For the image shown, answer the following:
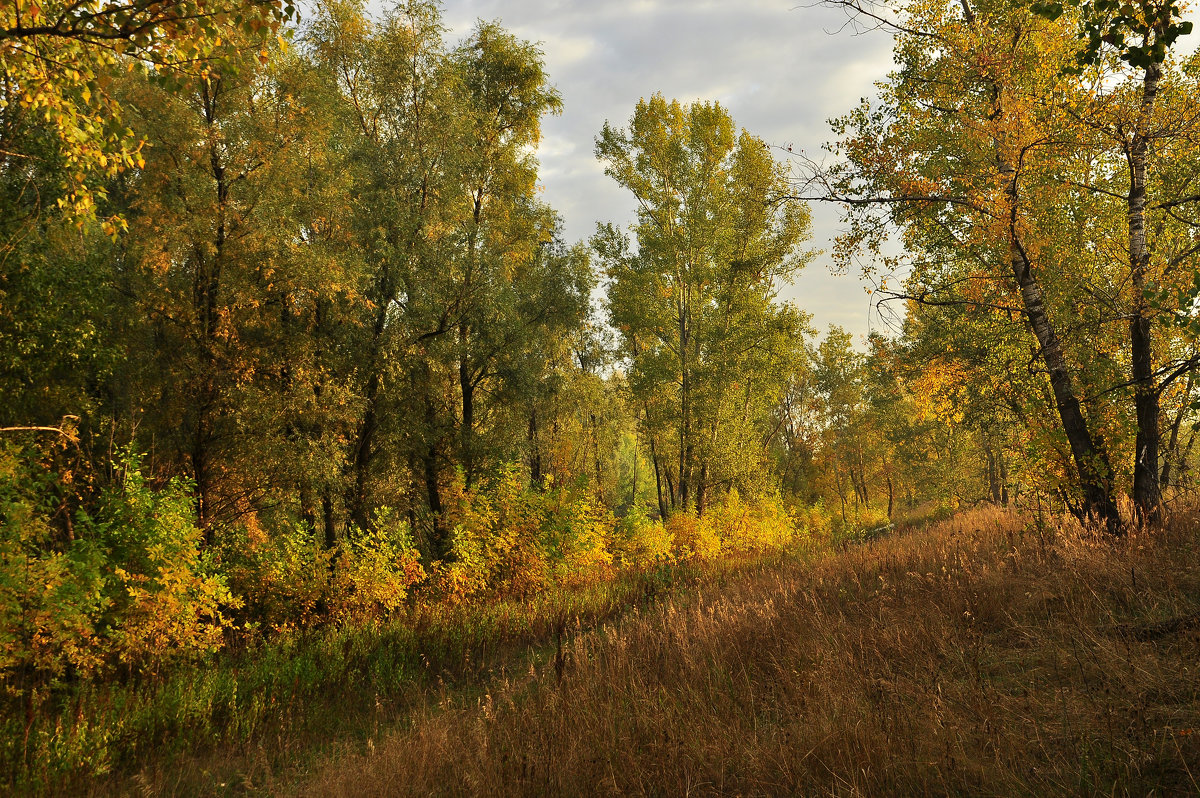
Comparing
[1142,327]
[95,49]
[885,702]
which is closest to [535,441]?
[1142,327]

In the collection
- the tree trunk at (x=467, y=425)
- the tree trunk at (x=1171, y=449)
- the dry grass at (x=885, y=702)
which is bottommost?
the dry grass at (x=885, y=702)

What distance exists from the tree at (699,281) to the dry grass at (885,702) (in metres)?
12.4

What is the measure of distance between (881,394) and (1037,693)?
32680mm

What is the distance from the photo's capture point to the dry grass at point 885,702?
299cm

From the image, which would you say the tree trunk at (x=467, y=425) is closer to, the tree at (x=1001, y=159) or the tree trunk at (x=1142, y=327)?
the tree at (x=1001, y=159)

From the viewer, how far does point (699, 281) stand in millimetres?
19141

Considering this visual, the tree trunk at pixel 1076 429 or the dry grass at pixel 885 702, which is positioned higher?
the tree trunk at pixel 1076 429

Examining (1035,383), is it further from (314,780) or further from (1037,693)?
(314,780)

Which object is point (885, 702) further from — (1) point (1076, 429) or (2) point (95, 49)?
(2) point (95, 49)

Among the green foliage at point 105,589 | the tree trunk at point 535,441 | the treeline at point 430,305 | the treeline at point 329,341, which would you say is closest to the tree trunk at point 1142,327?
the treeline at point 430,305

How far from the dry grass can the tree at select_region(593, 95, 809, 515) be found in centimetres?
1236

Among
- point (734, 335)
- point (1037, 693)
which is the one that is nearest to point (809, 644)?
point (1037, 693)

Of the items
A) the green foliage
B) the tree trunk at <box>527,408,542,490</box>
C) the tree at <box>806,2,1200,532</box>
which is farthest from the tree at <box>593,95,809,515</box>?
the green foliage

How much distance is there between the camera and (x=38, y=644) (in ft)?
21.1
